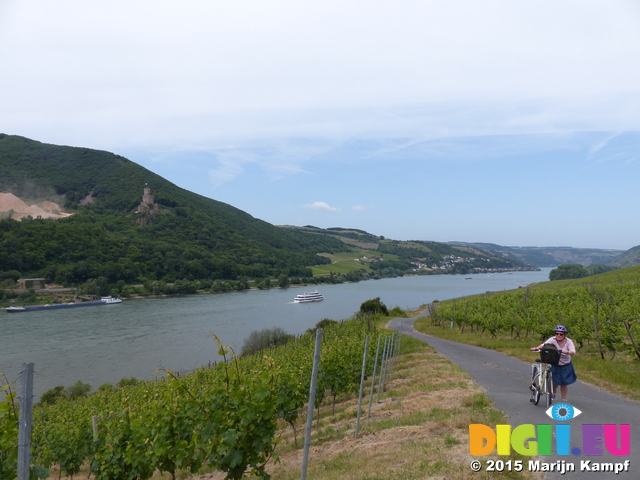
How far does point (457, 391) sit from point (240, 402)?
5830 mm

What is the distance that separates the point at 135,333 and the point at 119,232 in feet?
239

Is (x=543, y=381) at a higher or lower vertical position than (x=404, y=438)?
higher

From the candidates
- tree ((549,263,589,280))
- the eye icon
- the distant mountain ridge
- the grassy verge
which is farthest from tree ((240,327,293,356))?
tree ((549,263,589,280))

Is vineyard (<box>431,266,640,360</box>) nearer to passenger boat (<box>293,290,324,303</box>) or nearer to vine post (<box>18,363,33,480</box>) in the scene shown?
vine post (<box>18,363,33,480</box>)

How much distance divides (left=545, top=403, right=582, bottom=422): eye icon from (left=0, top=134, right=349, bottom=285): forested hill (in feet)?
269

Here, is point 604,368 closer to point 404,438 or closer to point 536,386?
point 536,386

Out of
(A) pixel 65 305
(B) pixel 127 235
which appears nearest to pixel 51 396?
(A) pixel 65 305

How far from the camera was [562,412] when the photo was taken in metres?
6.67

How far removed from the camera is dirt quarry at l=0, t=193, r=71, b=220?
419ft

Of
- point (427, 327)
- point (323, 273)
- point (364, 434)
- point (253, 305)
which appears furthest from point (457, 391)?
point (323, 273)

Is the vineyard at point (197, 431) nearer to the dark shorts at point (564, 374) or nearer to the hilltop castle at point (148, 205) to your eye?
the dark shorts at point (564, 374)

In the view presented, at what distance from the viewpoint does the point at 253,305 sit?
66.2m

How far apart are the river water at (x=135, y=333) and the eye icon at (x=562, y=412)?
68.1 ft

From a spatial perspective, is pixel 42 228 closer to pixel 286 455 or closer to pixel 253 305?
pixel 253 305
